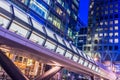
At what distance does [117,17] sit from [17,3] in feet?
249

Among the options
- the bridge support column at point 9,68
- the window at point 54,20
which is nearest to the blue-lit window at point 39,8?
the window at point 54,20

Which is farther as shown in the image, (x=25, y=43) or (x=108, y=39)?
→ (x=108, y=39)

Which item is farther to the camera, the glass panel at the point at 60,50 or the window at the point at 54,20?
the window at the point at 54,20

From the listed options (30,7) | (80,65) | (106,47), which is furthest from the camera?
(106,47)

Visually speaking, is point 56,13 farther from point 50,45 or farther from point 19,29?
point 19,29

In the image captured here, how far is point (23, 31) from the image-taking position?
12492 millimetres

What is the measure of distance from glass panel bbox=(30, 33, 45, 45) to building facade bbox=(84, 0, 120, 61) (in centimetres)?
8357

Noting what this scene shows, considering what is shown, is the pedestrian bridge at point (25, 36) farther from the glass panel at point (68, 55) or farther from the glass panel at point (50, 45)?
the glass panel at point (68, 55)

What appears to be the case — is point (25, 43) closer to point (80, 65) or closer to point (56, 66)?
point (56, 66)

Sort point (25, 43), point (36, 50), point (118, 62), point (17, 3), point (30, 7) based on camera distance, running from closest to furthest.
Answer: point (25, 43)
point (36, 50)
point (17, 3)
point (30, 7)
point (118, 62)

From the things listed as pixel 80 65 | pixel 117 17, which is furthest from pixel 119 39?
pixel 80 65

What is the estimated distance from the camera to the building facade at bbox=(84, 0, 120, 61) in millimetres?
96812

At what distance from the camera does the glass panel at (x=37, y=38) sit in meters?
13.3

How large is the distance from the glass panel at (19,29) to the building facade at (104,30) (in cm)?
8557
